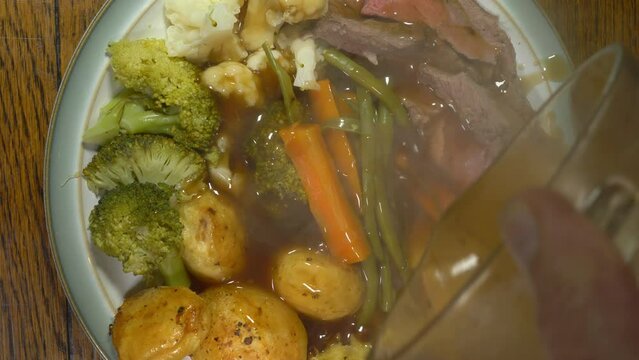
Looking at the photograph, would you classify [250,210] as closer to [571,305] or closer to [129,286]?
[129,286]

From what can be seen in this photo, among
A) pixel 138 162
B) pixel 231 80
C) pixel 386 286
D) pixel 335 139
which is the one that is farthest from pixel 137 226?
pixel 386 286

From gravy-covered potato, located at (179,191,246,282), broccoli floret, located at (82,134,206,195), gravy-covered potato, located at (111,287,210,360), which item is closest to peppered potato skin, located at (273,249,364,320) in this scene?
gravy-covered potato, located at (179,191,246,282)

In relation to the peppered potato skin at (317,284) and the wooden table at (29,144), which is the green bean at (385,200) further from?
the wooden table at (29,144)

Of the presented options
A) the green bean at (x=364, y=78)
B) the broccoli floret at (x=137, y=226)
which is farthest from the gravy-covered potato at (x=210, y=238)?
the green bean at (x=364, y=78)

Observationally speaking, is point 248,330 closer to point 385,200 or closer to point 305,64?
point 385,200

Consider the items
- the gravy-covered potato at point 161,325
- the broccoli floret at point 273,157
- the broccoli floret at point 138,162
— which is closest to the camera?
the gravy-covered potato at point 161,325

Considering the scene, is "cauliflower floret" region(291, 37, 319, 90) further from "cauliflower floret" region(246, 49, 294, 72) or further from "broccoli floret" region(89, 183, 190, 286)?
"broccoli floret" region(89, 183, 190, 286)
